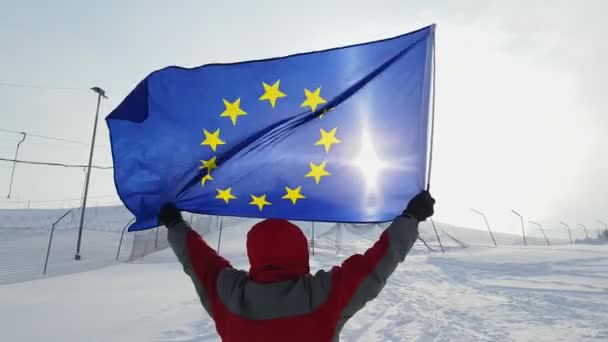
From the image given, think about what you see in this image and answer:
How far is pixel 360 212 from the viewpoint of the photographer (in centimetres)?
396

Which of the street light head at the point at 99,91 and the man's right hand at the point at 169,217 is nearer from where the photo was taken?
the man's right hand at the point at 169,217

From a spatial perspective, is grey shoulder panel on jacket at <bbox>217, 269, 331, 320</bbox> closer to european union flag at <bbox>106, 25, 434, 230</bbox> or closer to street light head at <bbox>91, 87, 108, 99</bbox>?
european union flag at <bbox>106, 25, 434, 230</bbox>

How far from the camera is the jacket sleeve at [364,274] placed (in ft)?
6.62

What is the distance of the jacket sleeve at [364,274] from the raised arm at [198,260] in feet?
2.06

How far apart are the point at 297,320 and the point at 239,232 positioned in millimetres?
41087

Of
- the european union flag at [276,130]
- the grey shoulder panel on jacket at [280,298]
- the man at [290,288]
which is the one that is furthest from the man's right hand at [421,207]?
the european union flag at [276,130]

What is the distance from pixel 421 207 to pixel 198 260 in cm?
124

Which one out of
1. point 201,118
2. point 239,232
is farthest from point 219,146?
point 239,232

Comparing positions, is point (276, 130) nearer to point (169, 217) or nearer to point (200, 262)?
point (169, 217)

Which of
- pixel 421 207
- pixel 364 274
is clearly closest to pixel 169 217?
pixel 364 274

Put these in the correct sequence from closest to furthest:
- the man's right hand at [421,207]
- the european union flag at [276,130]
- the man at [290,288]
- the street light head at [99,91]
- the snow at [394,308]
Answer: the man at [290,288] < the man's right hand at [421,207] < the european union flag at [276,130] < the snow at [394,308] < the street light head at [99,91]

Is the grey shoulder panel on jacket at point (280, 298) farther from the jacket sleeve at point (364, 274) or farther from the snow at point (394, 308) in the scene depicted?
the snow at point (394, 308)

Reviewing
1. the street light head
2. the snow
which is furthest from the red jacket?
the street light head

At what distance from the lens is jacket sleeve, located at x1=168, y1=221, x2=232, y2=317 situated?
2291 millimetres
